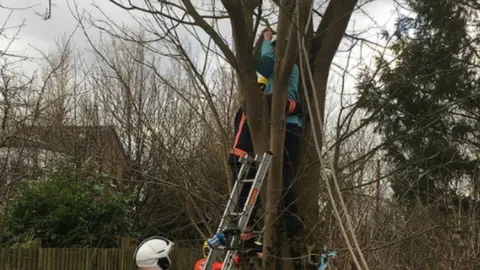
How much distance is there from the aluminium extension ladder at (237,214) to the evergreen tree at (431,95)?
0.90 m

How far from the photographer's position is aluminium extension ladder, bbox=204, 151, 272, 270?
4043 mm

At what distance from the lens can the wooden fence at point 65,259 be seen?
286 inches

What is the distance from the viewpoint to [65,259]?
777 centimetres

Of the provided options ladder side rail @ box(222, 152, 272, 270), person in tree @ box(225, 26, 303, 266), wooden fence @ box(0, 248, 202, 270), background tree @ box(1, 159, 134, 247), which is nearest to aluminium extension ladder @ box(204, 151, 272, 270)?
ladder side rail @ box(222, 152, 272, 270)

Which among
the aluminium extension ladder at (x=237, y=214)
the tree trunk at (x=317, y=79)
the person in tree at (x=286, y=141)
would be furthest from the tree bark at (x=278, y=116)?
the tree trunk at (x=317, y=79)

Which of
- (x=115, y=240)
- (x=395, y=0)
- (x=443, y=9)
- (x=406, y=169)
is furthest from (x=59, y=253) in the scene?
(x=443, y=9)

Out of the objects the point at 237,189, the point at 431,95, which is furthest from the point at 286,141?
the point at 431,95

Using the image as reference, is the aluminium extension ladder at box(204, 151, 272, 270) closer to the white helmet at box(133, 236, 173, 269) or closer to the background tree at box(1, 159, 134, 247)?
the white helmet at box(133, 236, 173, 269)

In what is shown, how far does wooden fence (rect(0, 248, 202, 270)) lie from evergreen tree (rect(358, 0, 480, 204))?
403cm

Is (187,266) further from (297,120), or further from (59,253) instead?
(297,120)

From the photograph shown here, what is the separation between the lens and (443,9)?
9055 mm

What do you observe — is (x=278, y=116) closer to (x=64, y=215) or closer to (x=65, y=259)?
(x=65, y=259)

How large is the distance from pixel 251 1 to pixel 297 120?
100 centimetres

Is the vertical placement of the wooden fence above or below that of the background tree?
below
